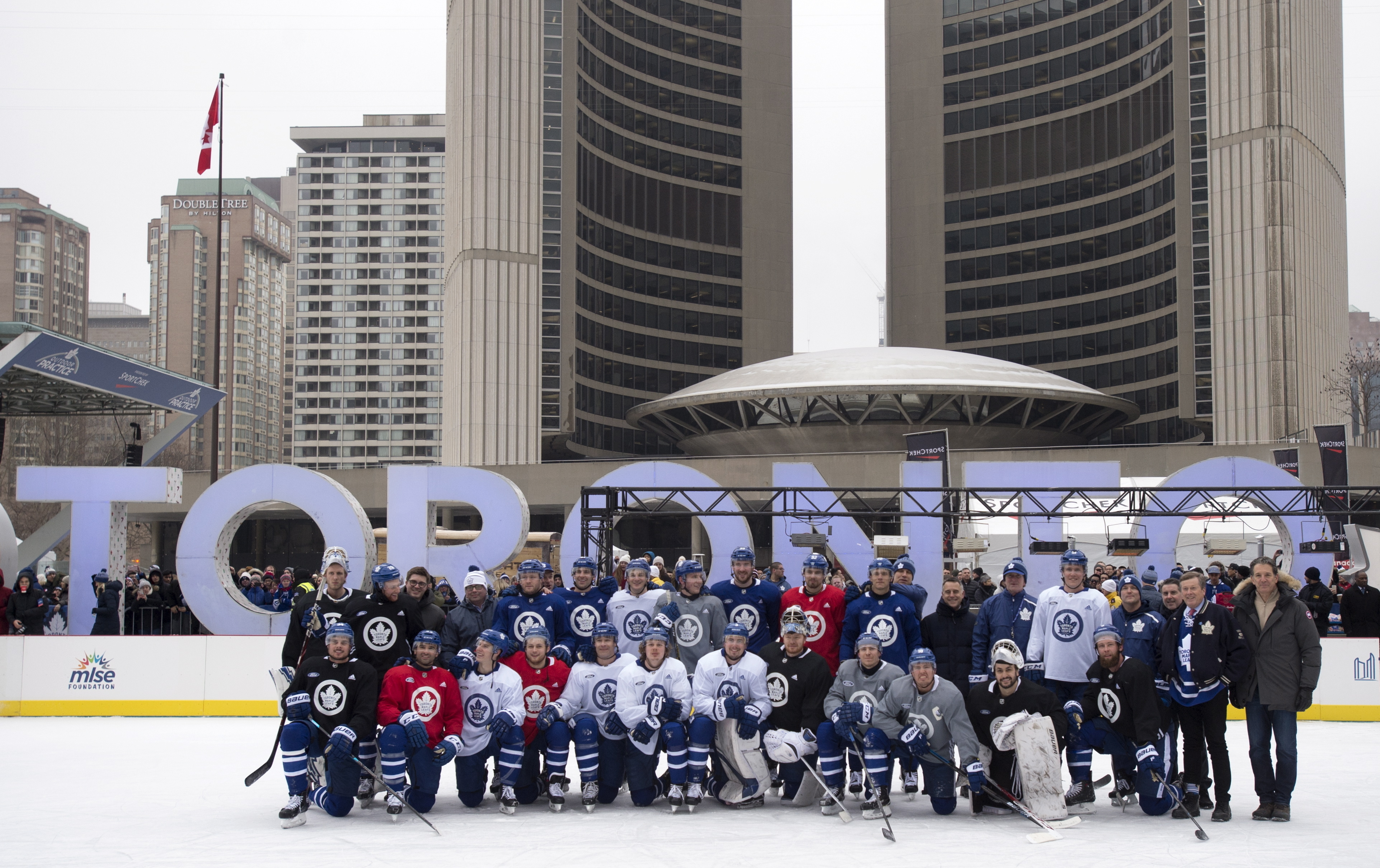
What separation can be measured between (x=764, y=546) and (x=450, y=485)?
37.2 meters

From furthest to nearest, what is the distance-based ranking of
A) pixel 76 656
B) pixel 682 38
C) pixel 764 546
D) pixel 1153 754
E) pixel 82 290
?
pixel 82 290 → pixel 682 38 → pixel 764 546 → pixel 76 656 → pixel 1153 754

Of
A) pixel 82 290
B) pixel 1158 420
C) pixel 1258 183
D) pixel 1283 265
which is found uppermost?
pixel 82 290

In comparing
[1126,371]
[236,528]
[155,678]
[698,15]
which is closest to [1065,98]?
[1126,371]

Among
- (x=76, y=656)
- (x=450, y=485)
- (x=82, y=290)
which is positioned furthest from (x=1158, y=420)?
(x=82, y=290)

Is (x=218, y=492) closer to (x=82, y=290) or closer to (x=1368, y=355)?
(x=1368, y=355)

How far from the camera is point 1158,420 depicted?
235ft

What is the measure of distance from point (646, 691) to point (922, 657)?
230 cm

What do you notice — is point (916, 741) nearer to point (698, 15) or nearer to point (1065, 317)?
point (1065, 317)

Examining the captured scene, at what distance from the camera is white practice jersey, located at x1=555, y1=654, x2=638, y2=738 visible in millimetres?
10195

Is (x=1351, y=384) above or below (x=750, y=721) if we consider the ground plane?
above

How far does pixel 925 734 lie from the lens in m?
9.69

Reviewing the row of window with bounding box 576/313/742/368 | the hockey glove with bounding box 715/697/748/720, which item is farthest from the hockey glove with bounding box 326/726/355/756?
the row of window with bounding box 576/313/742/368

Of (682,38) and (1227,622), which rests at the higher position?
(682,38)

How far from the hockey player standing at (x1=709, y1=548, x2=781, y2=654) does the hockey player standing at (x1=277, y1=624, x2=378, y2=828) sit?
11.4 feet
